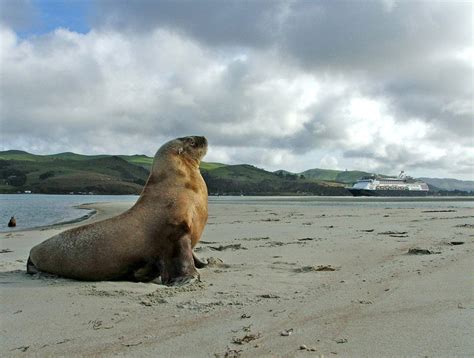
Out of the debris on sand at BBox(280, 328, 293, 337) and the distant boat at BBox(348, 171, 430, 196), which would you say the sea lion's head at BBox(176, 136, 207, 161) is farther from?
the distant boat at BBox(348, 171, 430, 196)

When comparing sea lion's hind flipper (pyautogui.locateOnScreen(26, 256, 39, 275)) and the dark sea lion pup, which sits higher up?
the dark sea lion pup

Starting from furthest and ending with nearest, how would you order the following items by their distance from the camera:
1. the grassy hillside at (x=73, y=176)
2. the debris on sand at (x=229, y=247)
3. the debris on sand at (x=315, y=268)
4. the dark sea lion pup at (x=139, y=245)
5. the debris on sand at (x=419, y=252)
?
the grassy hillside at (x=73, y=176) → the debris on sand at (x=229, y=247) → the debris on sand at (x=419, y=252) → the debris on sand at (x=315, y=268) → the dark sea lion pup at (x=139, y=245)

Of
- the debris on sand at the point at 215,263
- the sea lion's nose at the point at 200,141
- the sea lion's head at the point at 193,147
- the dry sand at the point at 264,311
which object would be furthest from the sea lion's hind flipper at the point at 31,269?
the sea lion's nose at the point at 200,141

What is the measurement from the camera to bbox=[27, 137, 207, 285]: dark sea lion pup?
6871 mm

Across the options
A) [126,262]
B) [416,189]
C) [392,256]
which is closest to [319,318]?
[126,262]

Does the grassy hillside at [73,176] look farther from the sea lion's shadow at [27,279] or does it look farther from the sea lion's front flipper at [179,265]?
the sea lion's front flipper at [179,265]

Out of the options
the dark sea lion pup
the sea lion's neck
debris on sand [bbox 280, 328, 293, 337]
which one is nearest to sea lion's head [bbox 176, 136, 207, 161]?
the sea lion's neck

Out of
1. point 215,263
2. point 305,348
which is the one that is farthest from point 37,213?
point 305,348

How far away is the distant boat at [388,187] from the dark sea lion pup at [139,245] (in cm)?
8757

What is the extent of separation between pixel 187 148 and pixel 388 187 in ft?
303

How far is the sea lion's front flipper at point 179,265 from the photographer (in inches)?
258

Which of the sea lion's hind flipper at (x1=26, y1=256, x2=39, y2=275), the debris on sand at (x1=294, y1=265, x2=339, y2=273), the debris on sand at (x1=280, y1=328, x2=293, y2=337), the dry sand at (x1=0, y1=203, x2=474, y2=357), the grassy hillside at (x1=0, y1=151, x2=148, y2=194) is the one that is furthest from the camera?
the grassy hillside at (x1=0, y1=151, x2=148, y2=194)

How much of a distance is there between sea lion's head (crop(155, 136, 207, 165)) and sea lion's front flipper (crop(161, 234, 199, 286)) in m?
1.89

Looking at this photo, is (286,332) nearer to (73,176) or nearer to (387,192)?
(387,192)
